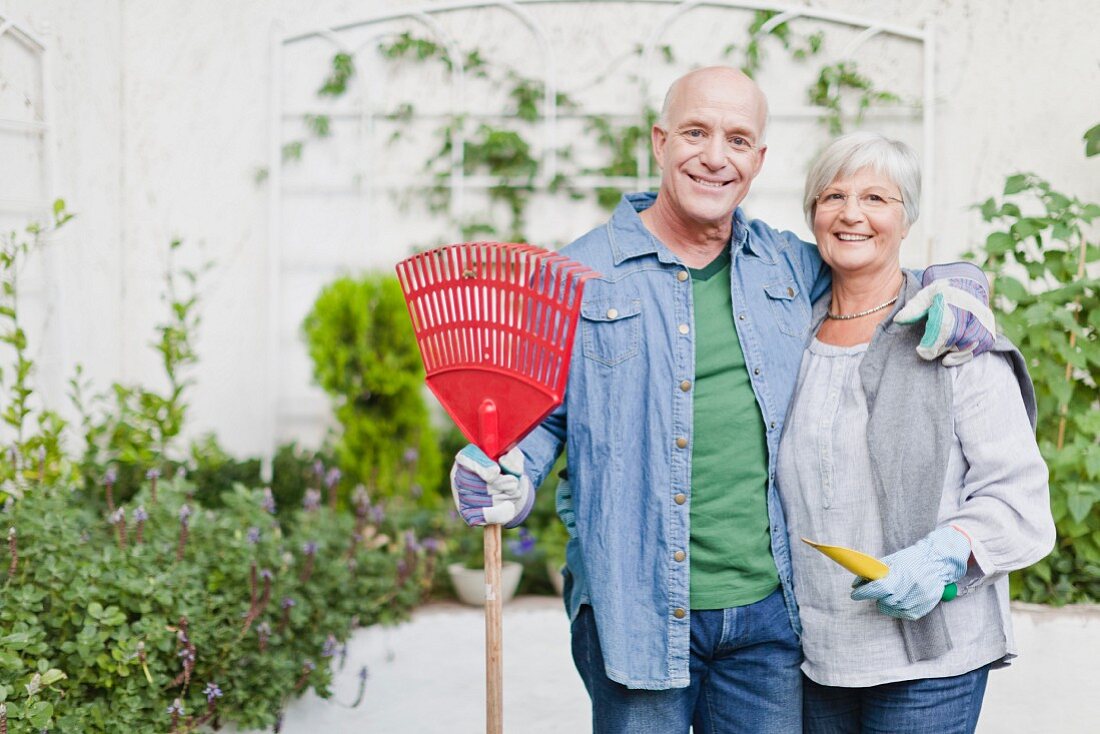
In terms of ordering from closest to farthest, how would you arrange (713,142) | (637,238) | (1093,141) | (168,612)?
(713,142)
(637,238)
(168,612)
(1093,141)

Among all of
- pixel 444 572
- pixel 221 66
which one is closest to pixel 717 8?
pixel 221 66

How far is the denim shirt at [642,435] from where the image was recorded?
1860 mm

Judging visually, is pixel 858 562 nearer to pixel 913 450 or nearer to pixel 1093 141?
pixel 913 450

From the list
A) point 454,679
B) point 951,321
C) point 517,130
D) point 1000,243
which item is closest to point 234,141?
point 517,130

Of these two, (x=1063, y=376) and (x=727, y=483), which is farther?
(x=1063, y=376)

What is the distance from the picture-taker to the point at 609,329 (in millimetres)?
1925

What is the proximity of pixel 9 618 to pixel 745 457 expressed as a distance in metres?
1.65

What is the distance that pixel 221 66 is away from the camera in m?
4.75

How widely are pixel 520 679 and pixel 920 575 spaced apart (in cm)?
193

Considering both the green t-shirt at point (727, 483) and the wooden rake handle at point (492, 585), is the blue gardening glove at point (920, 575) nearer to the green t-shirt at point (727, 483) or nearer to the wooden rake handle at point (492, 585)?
the green t-shirt at point (727, 483)

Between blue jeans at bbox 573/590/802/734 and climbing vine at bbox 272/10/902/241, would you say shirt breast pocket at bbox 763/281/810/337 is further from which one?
climbing vine at bbox 272/10/902/241

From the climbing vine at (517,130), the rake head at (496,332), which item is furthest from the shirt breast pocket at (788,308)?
the climbing vine at (517,130)

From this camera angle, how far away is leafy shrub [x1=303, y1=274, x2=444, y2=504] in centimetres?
432

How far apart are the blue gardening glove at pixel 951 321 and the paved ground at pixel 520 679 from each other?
170 cm
